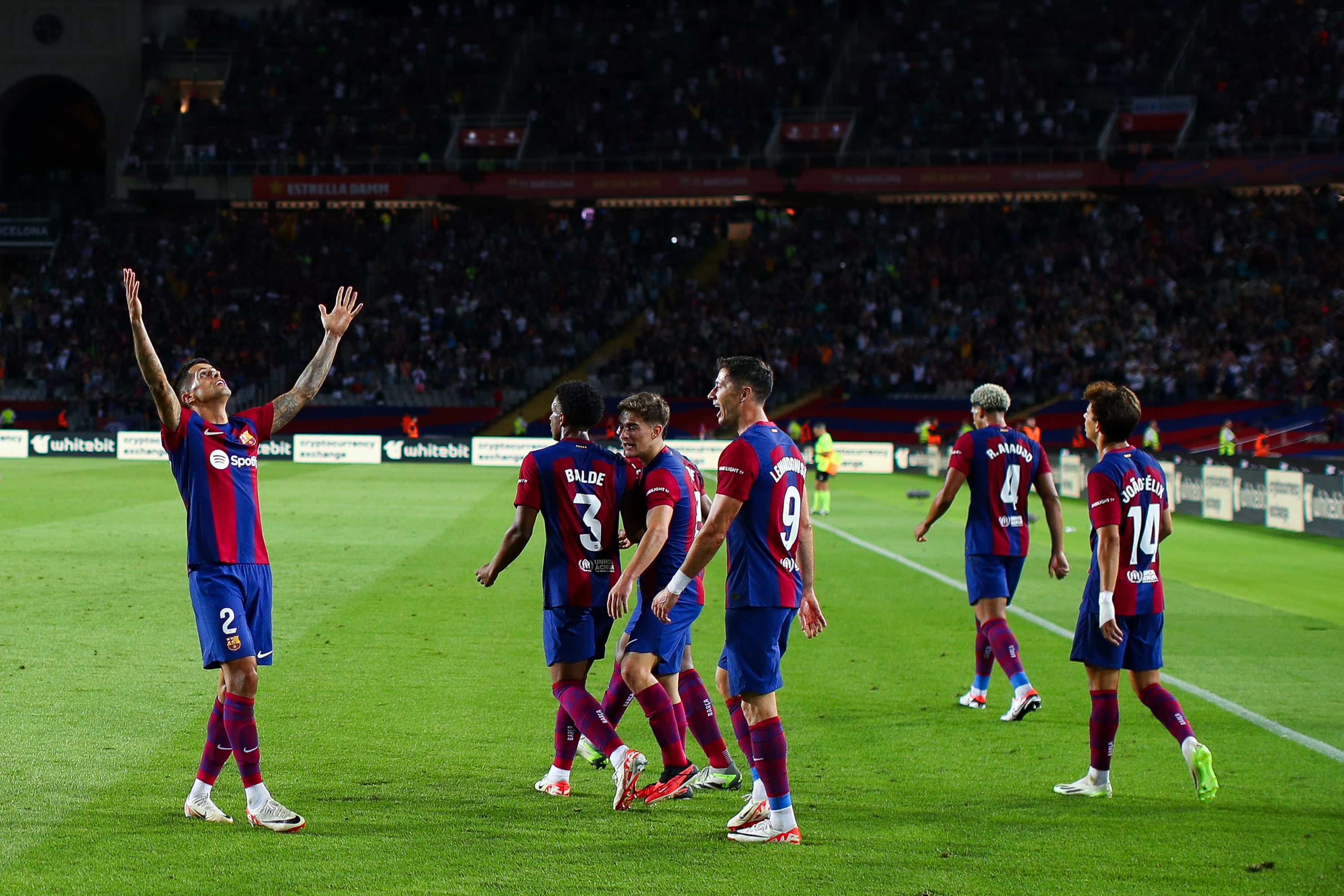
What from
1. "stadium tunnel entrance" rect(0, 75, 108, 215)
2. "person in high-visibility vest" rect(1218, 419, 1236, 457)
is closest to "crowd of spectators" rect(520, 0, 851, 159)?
"stadium tunnel entrance" rect(0, 75, 108, 215)

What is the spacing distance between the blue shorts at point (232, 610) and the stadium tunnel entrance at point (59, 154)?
63.5 metres

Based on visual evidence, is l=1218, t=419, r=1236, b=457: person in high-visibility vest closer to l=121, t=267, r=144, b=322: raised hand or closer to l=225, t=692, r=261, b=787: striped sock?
l=225, t=692, r=261, b=787: striped sock

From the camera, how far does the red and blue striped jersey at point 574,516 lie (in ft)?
21.6

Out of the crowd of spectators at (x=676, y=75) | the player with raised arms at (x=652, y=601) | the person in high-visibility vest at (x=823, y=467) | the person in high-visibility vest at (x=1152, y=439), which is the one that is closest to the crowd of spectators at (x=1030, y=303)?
the person in high-visibility vest at (x=1152, y=439)

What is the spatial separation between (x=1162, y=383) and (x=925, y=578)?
86.9ft

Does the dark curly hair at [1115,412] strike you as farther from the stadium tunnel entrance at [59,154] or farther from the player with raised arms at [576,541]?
the stadium tunnel entrance at [59,154]

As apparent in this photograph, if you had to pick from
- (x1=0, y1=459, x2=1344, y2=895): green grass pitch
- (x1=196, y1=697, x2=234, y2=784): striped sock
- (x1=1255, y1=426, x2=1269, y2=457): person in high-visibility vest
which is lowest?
(x1=0, y1=459, x2=1344, y2=895): green grass pitch

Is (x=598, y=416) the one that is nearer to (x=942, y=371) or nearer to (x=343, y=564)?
(x=343, y=564)

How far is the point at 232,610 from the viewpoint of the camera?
6.09 metres

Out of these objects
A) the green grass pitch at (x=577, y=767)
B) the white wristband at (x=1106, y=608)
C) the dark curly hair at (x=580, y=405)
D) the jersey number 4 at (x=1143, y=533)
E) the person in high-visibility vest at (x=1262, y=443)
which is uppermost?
the person in high-visibility vest at (x=1262, y=443)

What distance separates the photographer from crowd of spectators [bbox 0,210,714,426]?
48750 mm

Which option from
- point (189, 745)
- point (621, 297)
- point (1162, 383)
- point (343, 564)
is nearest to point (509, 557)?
point (189, 745)

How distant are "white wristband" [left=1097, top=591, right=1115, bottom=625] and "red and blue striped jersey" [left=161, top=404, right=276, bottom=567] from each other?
13.5 feet

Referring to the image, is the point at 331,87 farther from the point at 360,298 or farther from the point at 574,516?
the point at 574,516
